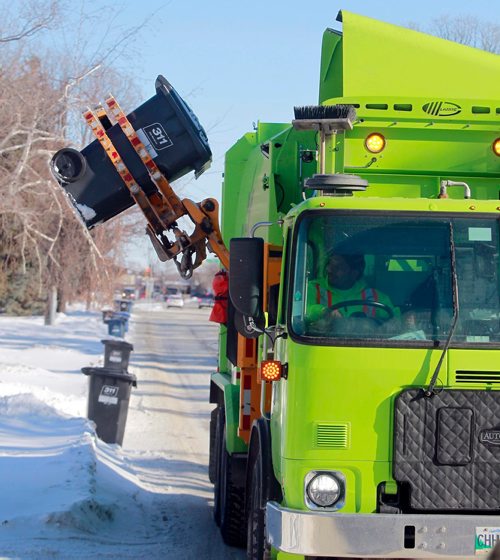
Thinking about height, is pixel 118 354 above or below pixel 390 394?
above

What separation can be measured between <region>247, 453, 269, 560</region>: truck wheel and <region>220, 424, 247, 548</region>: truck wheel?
69.9 inches

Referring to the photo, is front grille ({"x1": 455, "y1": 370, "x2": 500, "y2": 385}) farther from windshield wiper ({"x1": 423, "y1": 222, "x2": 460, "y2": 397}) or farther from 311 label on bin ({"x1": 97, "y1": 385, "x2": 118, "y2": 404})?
311 label on bin ({"x1": 97, "y1": 385, "x2": 118, "y2": 404})

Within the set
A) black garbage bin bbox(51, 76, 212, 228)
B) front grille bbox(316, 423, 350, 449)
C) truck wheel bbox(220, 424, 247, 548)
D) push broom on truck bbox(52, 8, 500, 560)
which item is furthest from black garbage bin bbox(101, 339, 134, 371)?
front grille bbox(316, 423, 350, 449)

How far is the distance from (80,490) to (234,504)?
1.49 metres

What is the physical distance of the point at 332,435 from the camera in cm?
557

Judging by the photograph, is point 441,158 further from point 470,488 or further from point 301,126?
point 470,488

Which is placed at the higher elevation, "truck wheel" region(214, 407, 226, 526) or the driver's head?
A: the driver's head

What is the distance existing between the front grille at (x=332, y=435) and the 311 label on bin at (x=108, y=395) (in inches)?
321

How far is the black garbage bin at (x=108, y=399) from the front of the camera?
13.4m

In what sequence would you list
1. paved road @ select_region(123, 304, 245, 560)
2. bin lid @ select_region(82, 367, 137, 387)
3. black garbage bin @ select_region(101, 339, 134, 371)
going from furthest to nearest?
black garbage bin @ select_region(101, 339, 134, 371)
bin lid @ select_region(82, 367, 137, 387)
paved road @ select_region(123, 304, 245, 560)

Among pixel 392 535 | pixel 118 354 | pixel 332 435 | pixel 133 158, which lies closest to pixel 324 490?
pixel 332 435

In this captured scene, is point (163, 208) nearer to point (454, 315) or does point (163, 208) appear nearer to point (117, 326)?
point (454, 315)

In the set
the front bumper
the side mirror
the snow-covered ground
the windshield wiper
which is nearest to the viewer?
the front bumper

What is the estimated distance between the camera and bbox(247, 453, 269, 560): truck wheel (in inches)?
251
